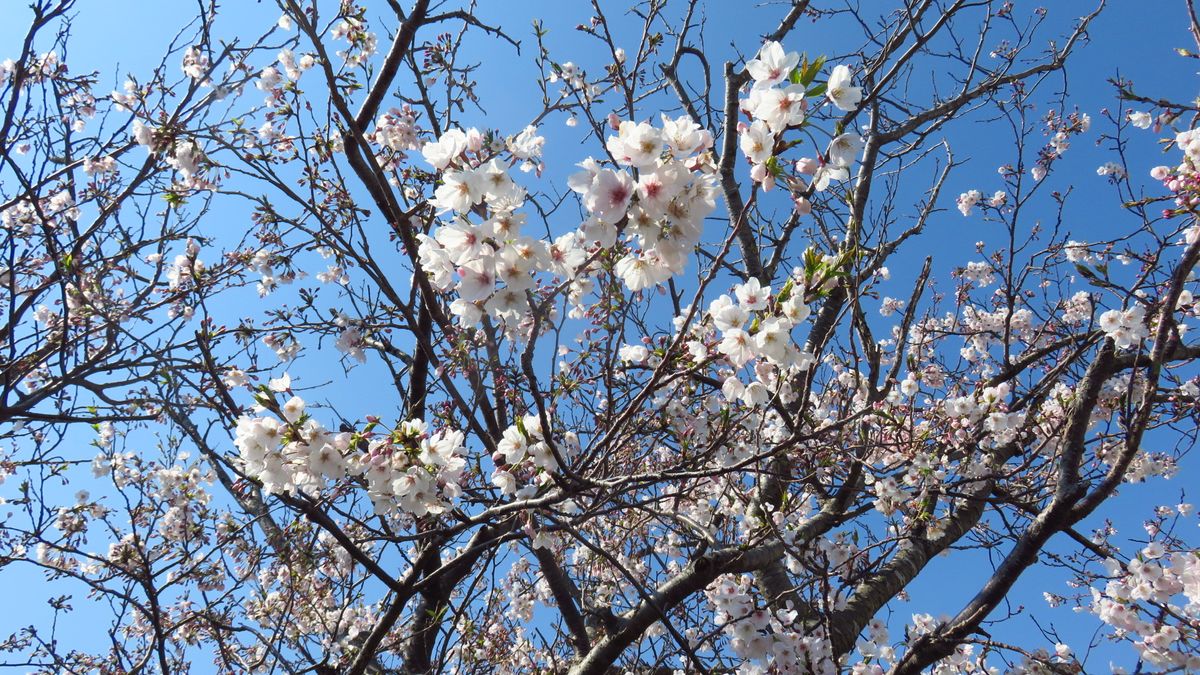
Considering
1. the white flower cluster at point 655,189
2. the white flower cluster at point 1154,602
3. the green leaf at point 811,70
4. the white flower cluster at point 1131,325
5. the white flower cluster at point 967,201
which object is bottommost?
the white flower cluster at point 1154,602

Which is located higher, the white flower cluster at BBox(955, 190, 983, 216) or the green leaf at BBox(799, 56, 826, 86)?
the white flower cluster at BBox(955, 190, 983, 216)

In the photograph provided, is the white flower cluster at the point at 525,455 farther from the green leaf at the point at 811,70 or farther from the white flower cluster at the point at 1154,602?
the white flower cluster at the point at 1154,602

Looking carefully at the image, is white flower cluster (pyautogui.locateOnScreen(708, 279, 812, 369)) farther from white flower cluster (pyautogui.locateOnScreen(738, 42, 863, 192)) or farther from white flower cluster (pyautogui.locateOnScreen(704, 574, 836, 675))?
white flower cluster (pyautogui.locateOnScreen(704, 574, 836, 675))

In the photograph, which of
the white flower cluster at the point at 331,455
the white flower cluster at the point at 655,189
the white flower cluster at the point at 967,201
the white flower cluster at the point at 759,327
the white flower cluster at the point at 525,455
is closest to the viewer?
the white flower cluster at the point at 655,189

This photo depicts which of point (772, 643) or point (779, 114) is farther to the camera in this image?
point (772, 643)

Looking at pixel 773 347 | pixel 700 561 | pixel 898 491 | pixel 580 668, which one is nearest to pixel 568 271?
pixel 773 347

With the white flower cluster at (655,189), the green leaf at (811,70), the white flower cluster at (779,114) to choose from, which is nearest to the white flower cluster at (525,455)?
the white flower cluster at (655,189)

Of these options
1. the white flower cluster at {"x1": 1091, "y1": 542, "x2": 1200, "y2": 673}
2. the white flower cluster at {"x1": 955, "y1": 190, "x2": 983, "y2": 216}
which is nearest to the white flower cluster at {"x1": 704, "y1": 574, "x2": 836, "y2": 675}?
the white flower cluster at {"x1": 1091, "y1": 542, "x2": 1200, "y2": 673}

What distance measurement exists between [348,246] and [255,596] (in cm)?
362

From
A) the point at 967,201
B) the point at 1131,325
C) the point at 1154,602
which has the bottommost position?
the point at 1154,602

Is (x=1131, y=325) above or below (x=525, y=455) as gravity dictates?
above

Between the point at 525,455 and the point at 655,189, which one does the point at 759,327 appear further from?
the point at 525,455

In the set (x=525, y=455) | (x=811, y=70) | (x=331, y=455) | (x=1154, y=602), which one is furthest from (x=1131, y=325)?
(x=331, y=455)

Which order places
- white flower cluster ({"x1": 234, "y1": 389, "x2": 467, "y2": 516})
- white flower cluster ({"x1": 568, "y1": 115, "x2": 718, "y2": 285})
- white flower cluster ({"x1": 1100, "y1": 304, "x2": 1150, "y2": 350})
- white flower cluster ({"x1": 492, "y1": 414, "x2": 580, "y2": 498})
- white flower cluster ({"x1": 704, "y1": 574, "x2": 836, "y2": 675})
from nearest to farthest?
white flower cluster ({"x1": 568, "y1": 115, "x2": 718, "y2": 285}) → white flower cluster ({"x1": 234, "y1": 389, "x2": 467, "y2": 516}) → white flower cluster ({"x1": 492, "y1": 414, "x2": 580, "y2": 498}) → white flower cluster ({"x1": 704, "y1": 574, "x2": 836, "y2": 675}) → white flower cluster ({"x1": 1100, "y1": 304, "x2": 1150, "y2": 350})
